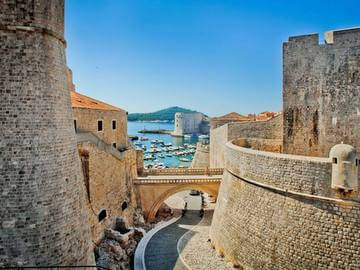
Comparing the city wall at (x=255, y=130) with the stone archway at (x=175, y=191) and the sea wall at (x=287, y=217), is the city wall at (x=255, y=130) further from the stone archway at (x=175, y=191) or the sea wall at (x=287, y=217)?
the sea wall at (x=287, y=217)

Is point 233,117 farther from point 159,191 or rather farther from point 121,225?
point 121,225

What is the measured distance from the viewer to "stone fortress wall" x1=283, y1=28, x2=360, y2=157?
47.9ft

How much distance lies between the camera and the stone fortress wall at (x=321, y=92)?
14.6 m

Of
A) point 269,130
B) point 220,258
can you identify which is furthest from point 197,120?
point 220,258

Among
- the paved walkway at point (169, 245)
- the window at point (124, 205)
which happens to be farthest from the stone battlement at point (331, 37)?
the window at point (124, 205)

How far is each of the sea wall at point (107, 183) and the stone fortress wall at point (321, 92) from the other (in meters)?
11.0

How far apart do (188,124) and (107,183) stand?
10644 centimetres

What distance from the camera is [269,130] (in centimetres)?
2222

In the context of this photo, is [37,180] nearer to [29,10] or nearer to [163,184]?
[29,10]

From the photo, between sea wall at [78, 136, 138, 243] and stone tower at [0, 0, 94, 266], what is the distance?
6984 mm

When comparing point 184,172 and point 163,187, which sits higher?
point 184,172

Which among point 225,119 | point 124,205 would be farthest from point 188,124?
point 124,205

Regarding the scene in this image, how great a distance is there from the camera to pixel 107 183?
1820cm

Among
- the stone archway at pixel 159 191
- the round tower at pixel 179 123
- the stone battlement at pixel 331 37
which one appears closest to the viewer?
the stone battlement at pixel 331 37
